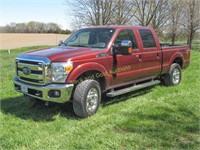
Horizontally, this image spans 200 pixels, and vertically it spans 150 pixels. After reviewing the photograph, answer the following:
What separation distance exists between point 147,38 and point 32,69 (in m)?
3.42

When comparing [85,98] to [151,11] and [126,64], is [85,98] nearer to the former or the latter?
[126,64]

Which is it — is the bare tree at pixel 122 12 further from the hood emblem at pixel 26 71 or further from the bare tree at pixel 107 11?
the hood emblem at pixel 26 71

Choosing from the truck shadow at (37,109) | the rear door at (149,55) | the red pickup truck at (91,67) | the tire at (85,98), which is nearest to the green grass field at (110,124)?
the truck shadow at (37,109)

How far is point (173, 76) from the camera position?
8.38m

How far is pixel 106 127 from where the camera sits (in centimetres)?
479

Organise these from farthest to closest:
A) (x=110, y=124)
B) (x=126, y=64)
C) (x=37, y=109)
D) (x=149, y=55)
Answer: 1. (x=149, y=55)
2. (x=126, y=64)
3. (x=37, y=109)
4. (x=110, y=124)

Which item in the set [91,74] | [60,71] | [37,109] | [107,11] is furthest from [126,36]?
[107,11]

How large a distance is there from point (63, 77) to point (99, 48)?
4.25 feet

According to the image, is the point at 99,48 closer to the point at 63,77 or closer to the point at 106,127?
the point at 63,77

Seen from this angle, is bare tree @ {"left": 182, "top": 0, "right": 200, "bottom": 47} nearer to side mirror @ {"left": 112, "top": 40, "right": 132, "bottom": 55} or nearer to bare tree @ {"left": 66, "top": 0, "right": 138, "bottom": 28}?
bare tree @ {"left": 66, "top": 0, "right": 138, "bottom": 28}

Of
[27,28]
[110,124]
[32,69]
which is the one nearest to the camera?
[110,124]

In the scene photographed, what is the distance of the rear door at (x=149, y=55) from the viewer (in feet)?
22.7

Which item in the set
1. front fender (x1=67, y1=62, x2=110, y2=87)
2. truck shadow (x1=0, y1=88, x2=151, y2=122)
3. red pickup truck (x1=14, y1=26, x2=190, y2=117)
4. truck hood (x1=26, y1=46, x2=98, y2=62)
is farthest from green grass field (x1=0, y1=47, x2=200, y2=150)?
truck hood (x1=26, y1=46, x2=98, y2=62)

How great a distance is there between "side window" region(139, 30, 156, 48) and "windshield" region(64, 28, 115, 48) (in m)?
1.12
